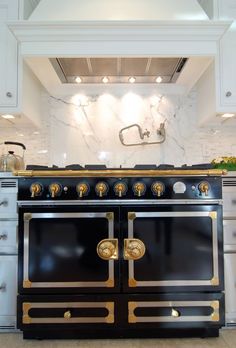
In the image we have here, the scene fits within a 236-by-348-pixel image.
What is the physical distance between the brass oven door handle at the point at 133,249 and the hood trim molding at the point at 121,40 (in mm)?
1174

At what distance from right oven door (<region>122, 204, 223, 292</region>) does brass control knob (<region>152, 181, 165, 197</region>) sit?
0.08 m

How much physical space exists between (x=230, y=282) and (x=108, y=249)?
77cm

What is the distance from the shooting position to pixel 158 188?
160cm

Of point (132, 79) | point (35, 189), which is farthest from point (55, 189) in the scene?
point (132, 79)

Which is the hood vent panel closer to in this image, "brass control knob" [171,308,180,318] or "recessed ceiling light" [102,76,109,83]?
"recessed ceiling light" [102,76,109,83]

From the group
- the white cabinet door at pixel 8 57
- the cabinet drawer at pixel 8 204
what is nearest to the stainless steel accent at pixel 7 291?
the cabinet drawer at pixel 8 204

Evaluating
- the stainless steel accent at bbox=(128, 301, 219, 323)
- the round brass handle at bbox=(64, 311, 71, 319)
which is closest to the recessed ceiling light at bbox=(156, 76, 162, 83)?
the stainless steel accent at bbox=(128, 301, 219, 323)

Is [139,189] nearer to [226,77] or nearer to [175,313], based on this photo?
[175,313]

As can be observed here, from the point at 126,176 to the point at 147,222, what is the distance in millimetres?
290

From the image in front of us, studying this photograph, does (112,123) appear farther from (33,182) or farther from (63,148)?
(33,182)

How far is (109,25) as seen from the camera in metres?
1.75

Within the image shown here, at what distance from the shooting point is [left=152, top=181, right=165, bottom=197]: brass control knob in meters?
1.60

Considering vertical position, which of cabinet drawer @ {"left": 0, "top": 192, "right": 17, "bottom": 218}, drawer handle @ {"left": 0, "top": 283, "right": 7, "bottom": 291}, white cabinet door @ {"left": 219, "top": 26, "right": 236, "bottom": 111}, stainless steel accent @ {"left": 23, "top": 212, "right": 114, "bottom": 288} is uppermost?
white cabinet door @ {"left": 219, "top": 26, "right": 236, "bottom": 111}

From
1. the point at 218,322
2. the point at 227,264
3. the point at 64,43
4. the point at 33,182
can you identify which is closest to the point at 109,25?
the point at 64,43
